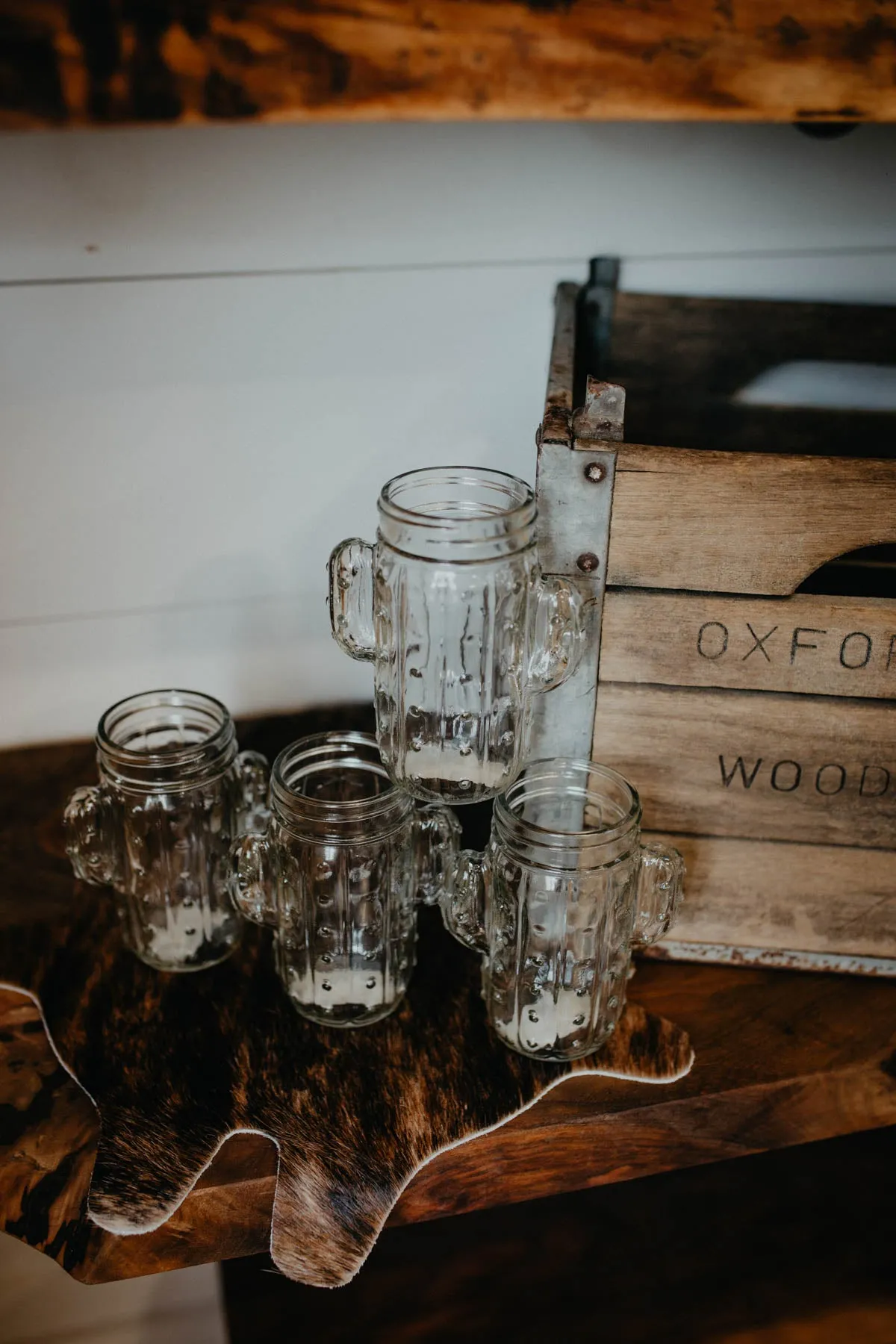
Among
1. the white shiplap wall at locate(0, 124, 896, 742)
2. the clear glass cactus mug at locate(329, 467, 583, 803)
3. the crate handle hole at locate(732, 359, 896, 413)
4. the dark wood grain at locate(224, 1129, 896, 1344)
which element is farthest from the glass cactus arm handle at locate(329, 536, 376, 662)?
the dark wood grain at locate(224, 1129, 896, 1344)

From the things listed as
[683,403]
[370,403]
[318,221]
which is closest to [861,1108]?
[683,403]

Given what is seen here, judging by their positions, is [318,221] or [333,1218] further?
[318,221]

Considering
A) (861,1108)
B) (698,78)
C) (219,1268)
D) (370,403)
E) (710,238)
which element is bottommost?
(219,1268)

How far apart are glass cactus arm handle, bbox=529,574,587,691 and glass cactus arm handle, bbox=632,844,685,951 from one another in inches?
5.1

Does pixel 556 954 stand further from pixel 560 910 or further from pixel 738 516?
pixel 738 516

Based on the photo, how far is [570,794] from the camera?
2.42 feet

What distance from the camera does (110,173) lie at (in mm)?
861

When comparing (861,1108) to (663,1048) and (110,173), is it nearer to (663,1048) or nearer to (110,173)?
(663,1048)

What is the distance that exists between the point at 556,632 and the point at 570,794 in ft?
0.42

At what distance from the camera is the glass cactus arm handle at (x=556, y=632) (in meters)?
0.66

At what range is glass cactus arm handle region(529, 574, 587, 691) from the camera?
0.66 meters

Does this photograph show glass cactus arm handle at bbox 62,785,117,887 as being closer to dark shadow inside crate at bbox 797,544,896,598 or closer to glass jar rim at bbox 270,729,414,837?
glass jar rim at bbox 270,729,414,837

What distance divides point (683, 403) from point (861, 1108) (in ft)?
1.86

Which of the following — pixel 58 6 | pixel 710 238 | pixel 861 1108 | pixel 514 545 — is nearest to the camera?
pixel 58 6
